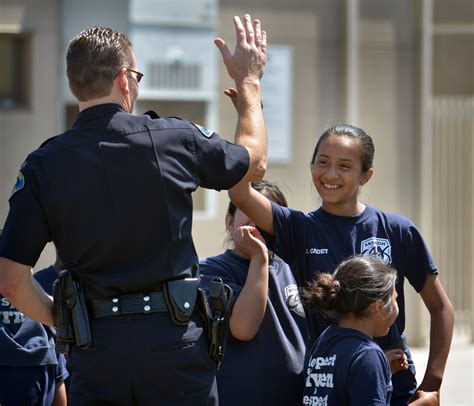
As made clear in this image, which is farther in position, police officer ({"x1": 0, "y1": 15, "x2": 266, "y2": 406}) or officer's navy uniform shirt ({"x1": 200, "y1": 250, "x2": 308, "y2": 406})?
officer's navy uniform shirt ({"x1": 200, "y1": 250, "x2": 308, "y2": 406})

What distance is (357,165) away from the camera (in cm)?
398

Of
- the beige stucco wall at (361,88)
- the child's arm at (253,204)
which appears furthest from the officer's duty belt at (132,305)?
the beige stucco wall at (361,88)

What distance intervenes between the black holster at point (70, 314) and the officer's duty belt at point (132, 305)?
2.1 inches

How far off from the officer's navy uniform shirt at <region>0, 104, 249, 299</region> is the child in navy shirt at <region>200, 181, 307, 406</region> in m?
0.46

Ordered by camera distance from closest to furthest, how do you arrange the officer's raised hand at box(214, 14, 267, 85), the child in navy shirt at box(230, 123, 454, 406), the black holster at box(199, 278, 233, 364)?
the black holster at box(199, 278, 233, 364) → the officer's raised hand at box(214, 14, 267, 85) → the child in navy shirt at box(230, 123, 454, 406)

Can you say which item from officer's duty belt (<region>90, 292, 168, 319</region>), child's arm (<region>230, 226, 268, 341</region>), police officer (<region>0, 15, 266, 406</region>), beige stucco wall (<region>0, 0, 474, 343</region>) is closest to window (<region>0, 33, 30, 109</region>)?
beige stucco wall (<region>0, 0, 474, 343</region>)

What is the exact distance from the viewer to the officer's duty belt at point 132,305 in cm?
309

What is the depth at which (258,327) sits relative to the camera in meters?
3.64

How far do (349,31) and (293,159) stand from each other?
1470mm

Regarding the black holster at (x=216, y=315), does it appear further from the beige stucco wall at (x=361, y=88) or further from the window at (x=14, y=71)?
the window at (x=14, y=71)

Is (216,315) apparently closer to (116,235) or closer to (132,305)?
(132,305)

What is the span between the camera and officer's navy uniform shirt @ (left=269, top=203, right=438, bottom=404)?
12.6 ft

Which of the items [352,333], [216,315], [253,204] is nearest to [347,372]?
[352,333]

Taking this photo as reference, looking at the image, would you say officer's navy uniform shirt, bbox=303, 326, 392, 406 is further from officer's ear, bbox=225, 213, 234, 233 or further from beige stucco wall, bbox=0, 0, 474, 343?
beige stucco wall, bbox=0, 0, 474, 343
